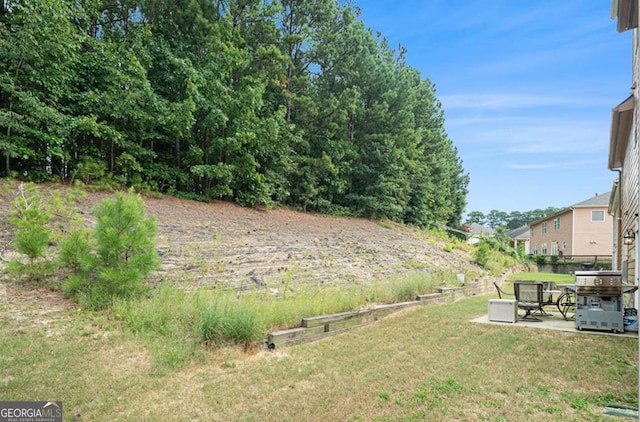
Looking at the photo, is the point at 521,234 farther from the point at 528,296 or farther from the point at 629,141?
the point at 528,296

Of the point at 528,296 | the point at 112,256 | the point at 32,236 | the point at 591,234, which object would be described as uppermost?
the point at 591,234

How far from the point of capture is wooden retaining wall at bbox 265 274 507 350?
4945 millimetres

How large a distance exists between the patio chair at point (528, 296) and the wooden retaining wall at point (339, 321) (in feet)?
6.78

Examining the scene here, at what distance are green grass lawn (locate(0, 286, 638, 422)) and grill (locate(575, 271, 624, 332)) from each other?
0.76 m

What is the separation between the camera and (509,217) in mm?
82812

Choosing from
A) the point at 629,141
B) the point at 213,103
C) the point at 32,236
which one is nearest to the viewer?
the point at 32,236

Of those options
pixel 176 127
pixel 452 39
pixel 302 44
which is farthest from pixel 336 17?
pixel 176 127

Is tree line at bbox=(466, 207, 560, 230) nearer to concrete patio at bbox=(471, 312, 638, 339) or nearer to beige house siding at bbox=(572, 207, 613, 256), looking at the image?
beige house siding at bbox=(572, 207, 613, 256)

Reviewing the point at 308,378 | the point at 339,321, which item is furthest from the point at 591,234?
the point at 308,378

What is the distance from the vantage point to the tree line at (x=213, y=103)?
946 cm

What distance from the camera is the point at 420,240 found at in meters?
17.8

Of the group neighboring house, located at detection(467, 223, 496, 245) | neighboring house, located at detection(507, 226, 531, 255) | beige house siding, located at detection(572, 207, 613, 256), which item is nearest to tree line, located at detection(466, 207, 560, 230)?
neighboring house, located at detection(467, 223, 496, 245)

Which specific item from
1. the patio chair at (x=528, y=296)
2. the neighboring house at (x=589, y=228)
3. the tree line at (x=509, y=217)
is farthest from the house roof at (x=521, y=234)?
the patio chair at (x=528, y=296)

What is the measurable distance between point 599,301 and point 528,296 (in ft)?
4.21
